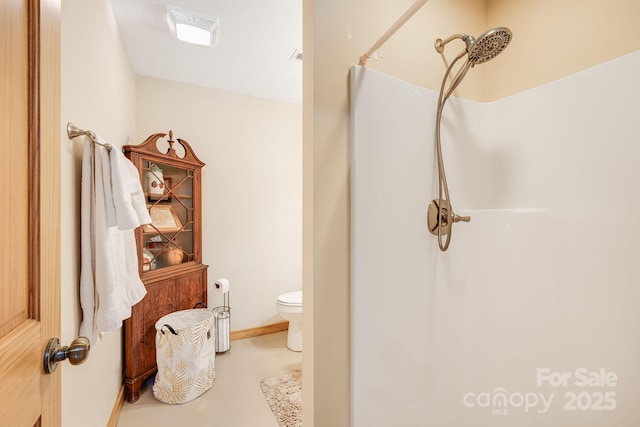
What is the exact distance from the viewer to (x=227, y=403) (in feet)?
6.09

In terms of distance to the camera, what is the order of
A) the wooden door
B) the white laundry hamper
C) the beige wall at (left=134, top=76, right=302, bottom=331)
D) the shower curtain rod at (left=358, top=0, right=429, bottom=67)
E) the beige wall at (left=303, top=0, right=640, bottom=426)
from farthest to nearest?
the beige wall at (left=134, top=76, right=302, bottom=331), the white laundry hamper, the beige wall at (left=303, top=0, right=640, bottom=426), the shower curtain rod at (left=358, top=0, right=429, bottom=67), the wooden door

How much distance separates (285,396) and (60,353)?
5.37ft

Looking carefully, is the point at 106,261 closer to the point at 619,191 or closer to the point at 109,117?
the point at 109,117

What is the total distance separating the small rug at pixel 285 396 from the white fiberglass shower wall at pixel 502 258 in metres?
0.94

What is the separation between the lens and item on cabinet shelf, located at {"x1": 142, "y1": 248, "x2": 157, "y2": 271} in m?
2.05

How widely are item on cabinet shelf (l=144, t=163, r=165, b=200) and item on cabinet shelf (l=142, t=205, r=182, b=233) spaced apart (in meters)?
0.10

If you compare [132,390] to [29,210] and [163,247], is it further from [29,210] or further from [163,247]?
[29,210]

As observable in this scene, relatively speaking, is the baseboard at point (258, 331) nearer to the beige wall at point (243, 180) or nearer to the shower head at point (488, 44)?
the beige wall at point (243, 180)

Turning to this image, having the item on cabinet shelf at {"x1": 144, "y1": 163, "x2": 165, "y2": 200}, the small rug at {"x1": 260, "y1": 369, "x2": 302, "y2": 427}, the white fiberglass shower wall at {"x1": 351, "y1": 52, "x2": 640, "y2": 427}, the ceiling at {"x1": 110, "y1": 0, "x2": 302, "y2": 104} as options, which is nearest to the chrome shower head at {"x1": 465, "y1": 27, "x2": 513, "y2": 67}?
the white fiberglass shower wall at {"x1": 351, "y1": 52, "x2": 640, "y2": 427}

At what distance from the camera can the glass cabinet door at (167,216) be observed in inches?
84.1

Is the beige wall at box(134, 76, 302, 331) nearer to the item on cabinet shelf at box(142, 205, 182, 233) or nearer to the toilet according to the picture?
the item on cabinet shelf at box(142, 205, 182, 233)

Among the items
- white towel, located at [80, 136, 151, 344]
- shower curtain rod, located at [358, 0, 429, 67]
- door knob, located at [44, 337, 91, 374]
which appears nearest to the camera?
door knob, located at [44, 337, 91, 374]

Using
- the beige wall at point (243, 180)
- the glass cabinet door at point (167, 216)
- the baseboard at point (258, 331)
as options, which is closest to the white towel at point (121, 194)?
the glass cabinet door at point (167, 216)

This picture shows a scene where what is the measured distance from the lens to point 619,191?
1.01 metres
